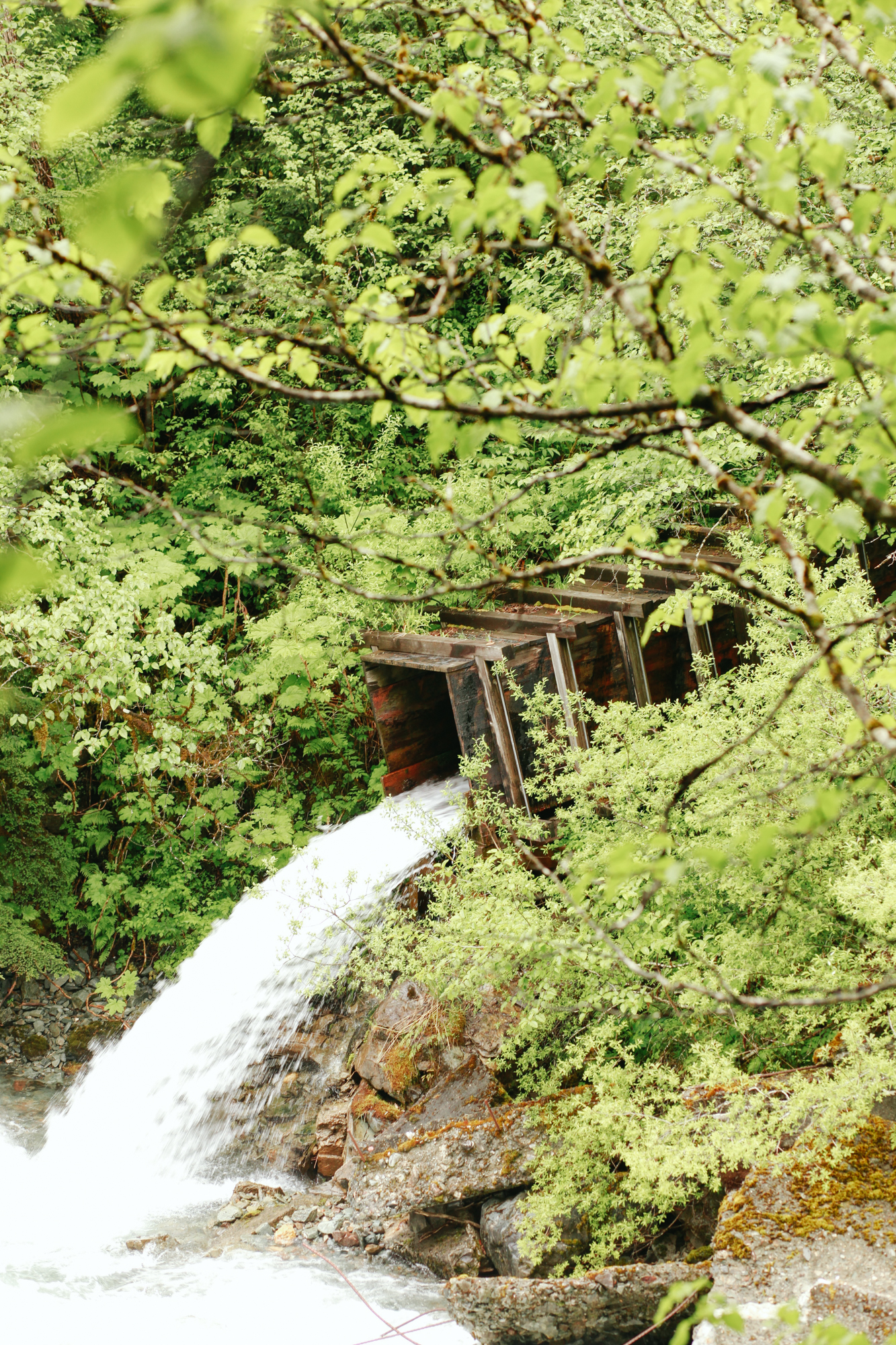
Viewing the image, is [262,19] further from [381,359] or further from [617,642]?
[617,642]

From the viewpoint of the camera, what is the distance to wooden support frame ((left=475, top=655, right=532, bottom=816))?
22.1ft

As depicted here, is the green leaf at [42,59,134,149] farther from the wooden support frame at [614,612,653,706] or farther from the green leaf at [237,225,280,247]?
the wooden support frame at [614,612,653,706]

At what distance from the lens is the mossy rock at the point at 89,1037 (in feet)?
25.0

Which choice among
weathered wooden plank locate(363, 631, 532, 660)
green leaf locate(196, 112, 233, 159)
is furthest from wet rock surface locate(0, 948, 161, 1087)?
green leaf locate(196, 112, 233, 159)

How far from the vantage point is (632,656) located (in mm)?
7344

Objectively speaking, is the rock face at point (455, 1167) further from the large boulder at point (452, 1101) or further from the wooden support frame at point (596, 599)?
the wooden support frame at point (596, 599)

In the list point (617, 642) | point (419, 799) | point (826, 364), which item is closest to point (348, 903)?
point (419, 799)

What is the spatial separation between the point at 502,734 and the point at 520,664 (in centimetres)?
57

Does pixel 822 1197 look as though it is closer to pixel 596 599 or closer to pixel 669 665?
pixel 669 665

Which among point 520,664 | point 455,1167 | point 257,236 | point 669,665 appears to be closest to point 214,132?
point 257,236

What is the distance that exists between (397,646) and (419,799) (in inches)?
55.7

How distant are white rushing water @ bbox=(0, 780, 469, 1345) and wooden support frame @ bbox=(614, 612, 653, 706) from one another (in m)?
1.89

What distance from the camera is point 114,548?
820 cm

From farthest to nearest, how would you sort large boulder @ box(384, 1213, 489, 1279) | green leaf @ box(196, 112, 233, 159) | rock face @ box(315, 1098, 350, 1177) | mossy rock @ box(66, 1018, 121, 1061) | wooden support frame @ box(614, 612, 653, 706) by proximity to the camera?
mossy rock @ box(66, 1018, 121, 1061), wooden support frame @ box(614, 612, 653, 706), rock face @ box(315, 1098, 350, 1177), large boulder @ box(384, 1213, 489, 1279), green leaf @ box(196, 112, 233, 159)
